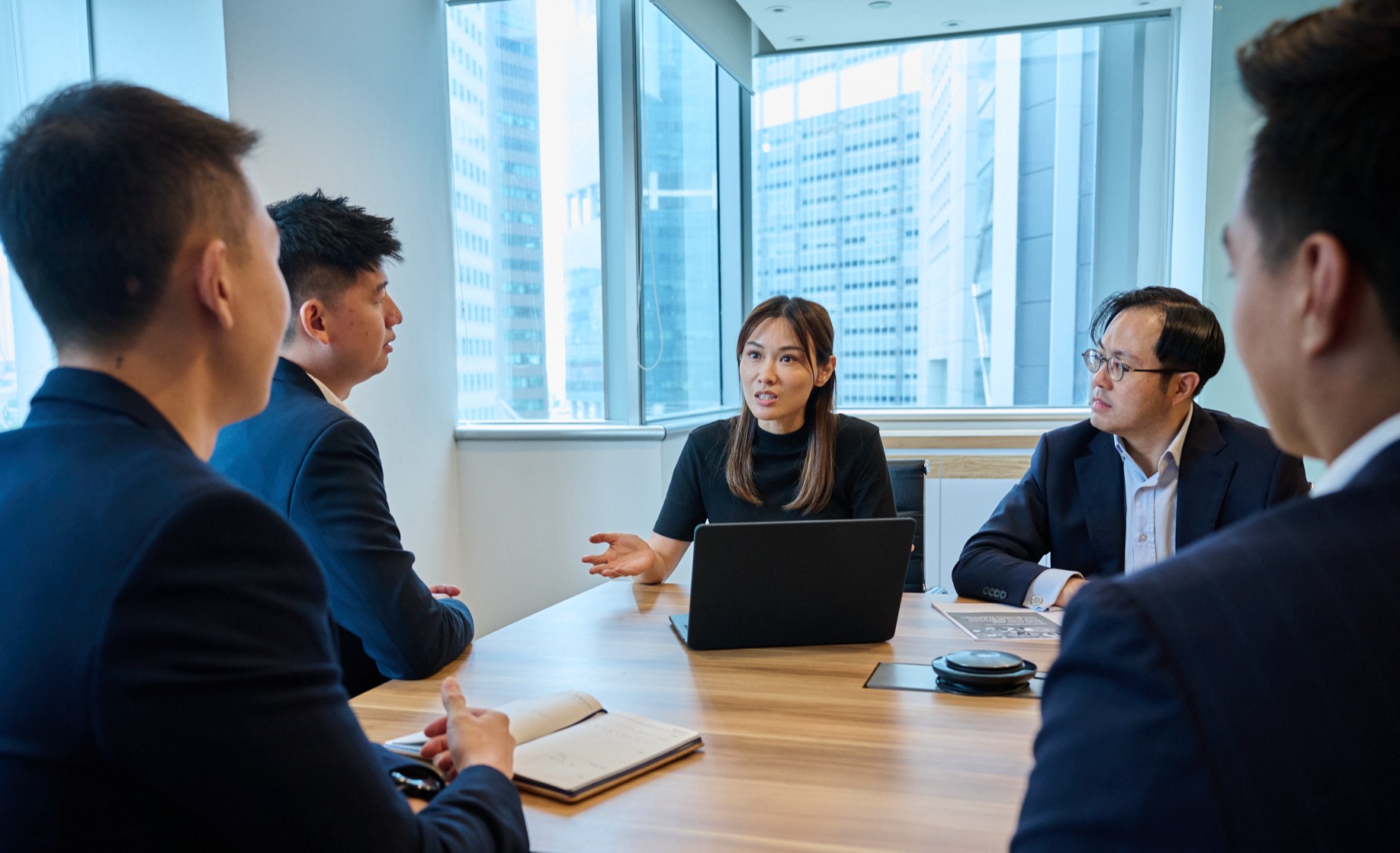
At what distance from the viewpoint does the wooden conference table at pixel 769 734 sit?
1064 mm

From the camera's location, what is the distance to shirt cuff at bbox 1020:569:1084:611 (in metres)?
2.03

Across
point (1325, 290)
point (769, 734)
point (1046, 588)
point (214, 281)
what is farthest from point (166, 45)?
point (1325, 290)

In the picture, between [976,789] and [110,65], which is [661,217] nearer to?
[110,65]

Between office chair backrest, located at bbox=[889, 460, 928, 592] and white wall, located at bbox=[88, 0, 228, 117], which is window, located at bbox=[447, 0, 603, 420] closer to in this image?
white wall, located at bbox=[88, 0, 228, 117]

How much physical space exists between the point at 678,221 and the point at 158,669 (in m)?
4.10

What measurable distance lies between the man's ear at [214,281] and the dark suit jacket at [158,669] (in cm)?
14

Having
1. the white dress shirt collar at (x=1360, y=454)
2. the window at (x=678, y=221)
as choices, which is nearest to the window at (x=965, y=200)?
the window at (x=678, y=221)

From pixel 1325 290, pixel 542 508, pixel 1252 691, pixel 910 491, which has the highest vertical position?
pixel 1325 290

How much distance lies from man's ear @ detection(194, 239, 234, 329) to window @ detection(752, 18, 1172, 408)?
4.72 meters

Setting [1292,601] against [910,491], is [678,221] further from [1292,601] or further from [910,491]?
[1292,601]

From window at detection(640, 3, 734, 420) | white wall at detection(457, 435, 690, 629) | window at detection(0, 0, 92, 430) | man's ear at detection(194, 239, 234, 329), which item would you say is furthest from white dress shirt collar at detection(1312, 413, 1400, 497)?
window at detection(640, 3, 734, 420)

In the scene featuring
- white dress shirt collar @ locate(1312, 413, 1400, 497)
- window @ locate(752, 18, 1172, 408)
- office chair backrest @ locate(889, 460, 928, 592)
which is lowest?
office chair backrest @ locate(889, 460, 928, 592)

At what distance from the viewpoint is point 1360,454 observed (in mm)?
647

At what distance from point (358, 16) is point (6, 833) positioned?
3.44 m
